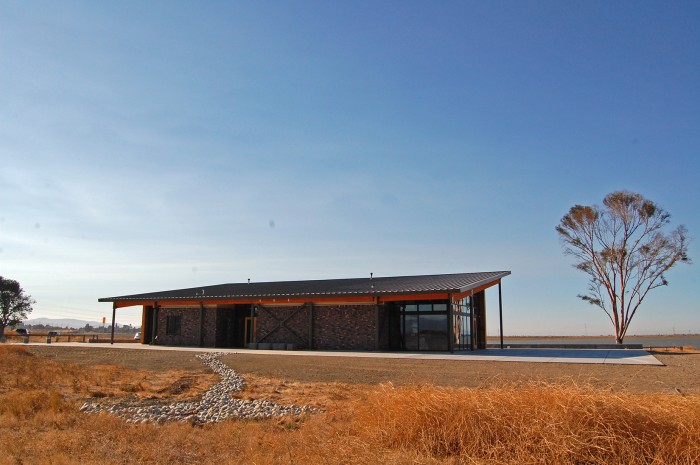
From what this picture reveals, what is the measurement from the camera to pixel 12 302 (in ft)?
213

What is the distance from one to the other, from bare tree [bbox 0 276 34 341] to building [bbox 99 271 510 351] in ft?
126

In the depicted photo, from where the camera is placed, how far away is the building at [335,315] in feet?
88.7

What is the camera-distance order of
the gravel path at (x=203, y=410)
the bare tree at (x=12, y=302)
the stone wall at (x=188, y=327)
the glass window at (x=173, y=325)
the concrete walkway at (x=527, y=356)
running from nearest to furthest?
the gravel path at (x=203, y=410) < the concrete walkway at (x=527, y=356) < the stone wall at (x=188, y=327) < the glass window at (x=173, y=325) < the bare tree at (x=12, y=302)

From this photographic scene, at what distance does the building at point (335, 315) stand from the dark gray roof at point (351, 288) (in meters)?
0.05

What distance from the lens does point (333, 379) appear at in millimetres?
14516

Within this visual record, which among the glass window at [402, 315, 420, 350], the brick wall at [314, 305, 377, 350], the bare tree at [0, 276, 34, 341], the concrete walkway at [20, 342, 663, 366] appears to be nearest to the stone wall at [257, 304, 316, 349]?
the brick wall at [314, 305, 377, 350]

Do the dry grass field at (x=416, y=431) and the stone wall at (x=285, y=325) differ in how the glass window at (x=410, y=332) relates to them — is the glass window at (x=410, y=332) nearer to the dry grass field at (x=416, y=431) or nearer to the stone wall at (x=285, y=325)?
the stone wall at (x=285, y=325)

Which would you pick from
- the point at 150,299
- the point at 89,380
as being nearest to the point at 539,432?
the point at 89,380

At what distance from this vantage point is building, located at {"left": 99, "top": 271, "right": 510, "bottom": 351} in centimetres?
2705

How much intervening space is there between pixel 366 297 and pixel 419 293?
314cm

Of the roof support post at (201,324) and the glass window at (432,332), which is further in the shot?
the roof support post at (201,324)

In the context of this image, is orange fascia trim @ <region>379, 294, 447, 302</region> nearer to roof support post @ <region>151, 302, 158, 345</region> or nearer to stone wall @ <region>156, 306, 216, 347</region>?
stone wall @ <region>156, 306, 216, 347</region>

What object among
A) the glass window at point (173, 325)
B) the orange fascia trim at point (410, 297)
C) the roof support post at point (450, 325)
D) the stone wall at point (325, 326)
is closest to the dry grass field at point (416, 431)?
the orange fascia trim at point (410, 297)

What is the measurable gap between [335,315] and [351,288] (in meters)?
1.71
